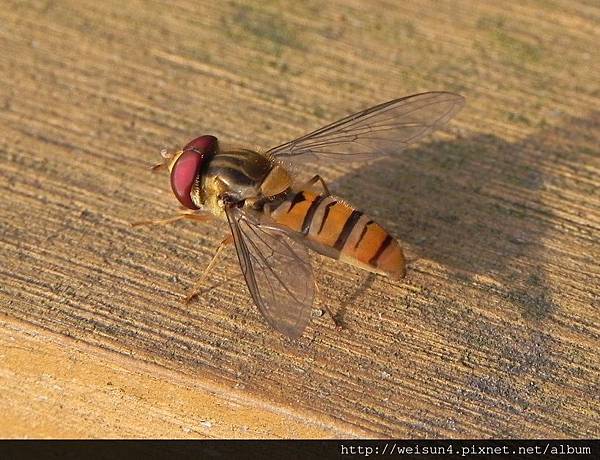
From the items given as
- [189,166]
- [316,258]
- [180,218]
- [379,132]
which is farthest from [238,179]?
[379,132]

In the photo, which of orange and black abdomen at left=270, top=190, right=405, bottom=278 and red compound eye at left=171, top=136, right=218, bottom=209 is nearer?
orange and black abdomen at left=270, top=190, right=405, bottom=278

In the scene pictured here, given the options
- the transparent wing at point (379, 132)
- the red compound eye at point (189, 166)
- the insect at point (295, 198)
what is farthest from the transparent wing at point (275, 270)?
the transparent wing at point (379, 132)

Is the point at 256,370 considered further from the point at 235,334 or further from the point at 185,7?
the point at 185,7

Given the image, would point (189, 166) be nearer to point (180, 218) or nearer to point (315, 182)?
point (180, 218)

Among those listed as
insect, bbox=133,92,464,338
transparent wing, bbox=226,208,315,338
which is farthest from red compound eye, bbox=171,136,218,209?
transparent wing, bbox=226,208,315,338

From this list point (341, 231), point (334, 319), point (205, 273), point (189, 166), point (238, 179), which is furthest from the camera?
point (238, 179)

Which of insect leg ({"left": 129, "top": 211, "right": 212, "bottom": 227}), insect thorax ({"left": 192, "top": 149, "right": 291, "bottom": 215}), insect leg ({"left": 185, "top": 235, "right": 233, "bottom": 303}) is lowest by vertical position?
insect leg ({"left": 185, "top": 235, "right": 233, "bottom": 303})

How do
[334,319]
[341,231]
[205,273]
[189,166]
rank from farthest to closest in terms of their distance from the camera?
[189,166] < [341,231] < [205,273] < [334,319]

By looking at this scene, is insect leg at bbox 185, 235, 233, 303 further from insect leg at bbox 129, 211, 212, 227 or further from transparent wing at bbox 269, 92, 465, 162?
transparent wing at bbox 269, 92, 465, 162
